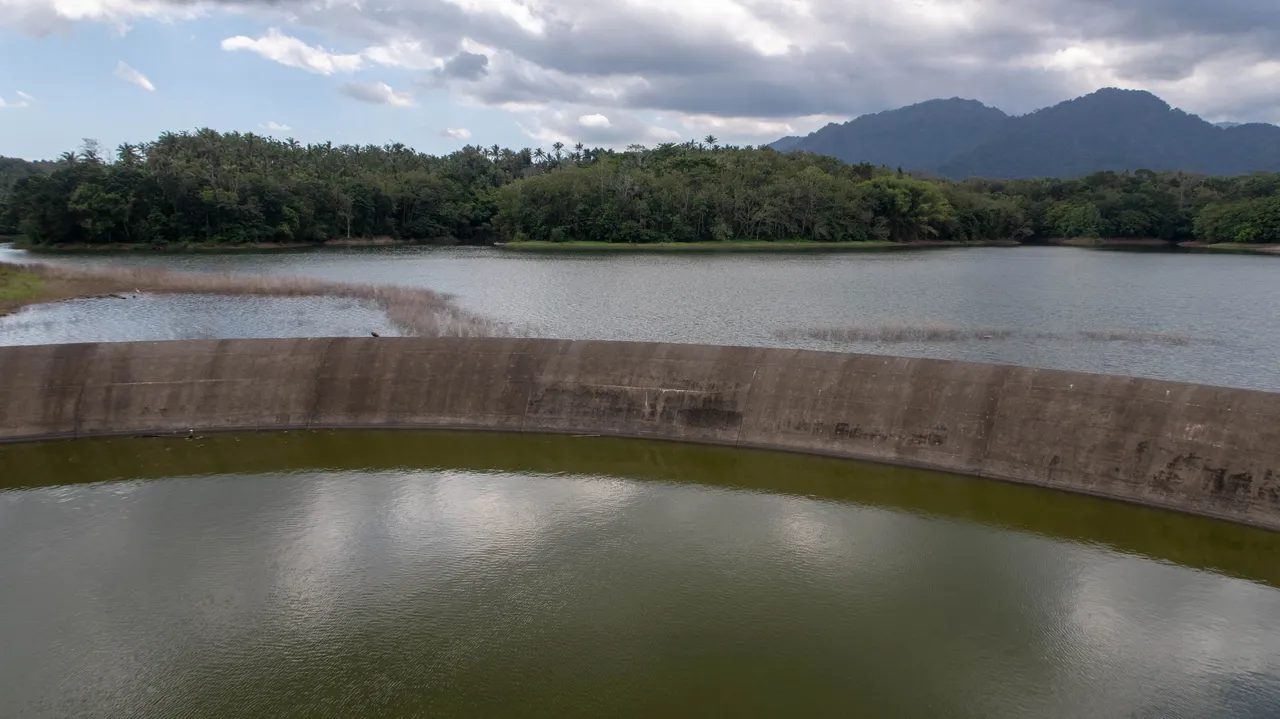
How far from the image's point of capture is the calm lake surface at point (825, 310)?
2492cm

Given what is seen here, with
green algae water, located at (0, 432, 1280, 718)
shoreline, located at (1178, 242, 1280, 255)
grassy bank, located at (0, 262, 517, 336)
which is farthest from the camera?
shoreline, located at (1178, 242, 1280, 255)

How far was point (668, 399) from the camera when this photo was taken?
57.2 ft

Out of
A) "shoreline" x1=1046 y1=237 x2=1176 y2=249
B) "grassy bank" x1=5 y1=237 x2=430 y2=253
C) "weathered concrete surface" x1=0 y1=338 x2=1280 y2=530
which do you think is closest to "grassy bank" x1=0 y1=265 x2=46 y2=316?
"weathered concrete surface" x1=0 y1=338 x2=1280 y2=530

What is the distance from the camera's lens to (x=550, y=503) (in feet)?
45.4

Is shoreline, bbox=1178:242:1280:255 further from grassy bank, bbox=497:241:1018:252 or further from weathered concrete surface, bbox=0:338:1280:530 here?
weathered concrete surface, bbox=0:338:1280:530

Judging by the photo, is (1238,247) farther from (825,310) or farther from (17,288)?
(17,288)

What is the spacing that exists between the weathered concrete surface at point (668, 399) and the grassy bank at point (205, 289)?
32.8 feet

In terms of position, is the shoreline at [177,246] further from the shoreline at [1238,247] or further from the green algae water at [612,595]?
the shoreline at [1238,247]

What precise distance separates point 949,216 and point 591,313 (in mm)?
75762

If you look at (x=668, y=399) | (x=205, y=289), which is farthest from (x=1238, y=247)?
(x=205, y=289)

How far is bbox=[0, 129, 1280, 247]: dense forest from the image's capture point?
236 feet

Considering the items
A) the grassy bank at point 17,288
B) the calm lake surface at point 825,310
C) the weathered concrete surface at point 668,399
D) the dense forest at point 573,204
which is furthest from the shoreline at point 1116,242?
the grassy bank at point 17,288

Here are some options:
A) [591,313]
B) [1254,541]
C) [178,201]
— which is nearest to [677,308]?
[591,313]

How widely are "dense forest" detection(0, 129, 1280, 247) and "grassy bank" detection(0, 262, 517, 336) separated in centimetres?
3563
